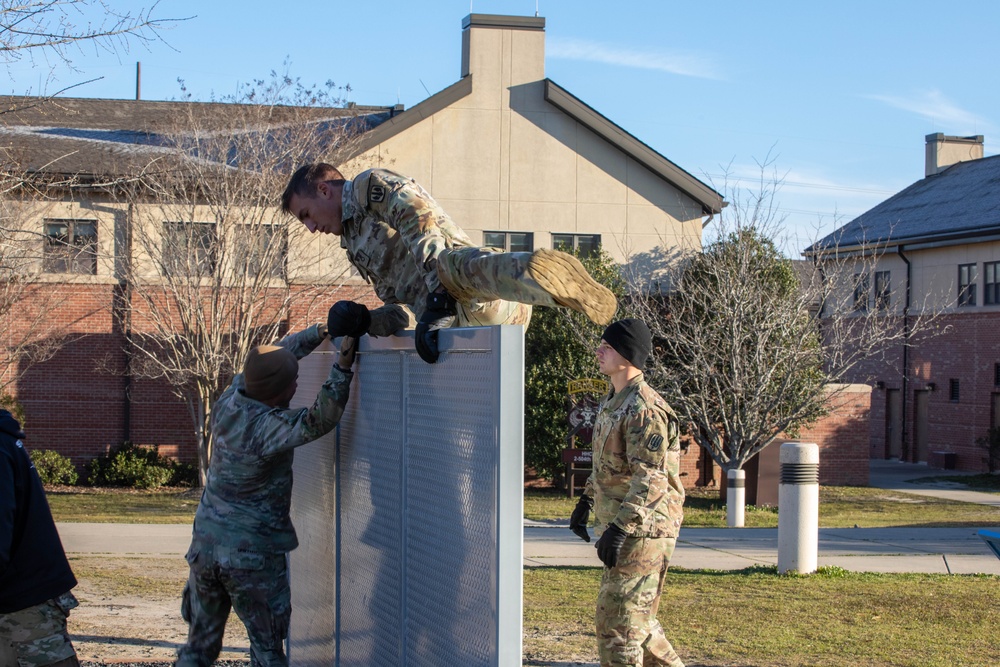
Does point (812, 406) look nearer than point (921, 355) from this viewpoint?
Yes

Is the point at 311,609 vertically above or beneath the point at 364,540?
beneath

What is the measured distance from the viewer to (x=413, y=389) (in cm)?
417

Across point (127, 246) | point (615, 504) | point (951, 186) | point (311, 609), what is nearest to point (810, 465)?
point (615, 504)

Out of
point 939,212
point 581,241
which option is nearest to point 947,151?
point 939,212

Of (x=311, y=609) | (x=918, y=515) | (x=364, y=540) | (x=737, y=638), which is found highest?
(x=364, y=540)

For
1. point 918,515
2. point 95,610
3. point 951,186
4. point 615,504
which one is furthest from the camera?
point 951,186

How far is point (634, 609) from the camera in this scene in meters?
5.41

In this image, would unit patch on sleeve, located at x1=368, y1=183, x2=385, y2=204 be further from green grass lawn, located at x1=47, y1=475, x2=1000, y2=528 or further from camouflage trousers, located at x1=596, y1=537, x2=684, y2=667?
green grass lawn, located at x1=47, y1=475, x2=1000, y2=528

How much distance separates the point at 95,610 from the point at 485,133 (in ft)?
61.9

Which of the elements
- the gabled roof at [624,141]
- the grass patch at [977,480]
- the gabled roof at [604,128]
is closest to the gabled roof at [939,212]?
the gabled roof at [604,128]

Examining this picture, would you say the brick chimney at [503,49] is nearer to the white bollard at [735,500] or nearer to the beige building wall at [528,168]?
the beige building wall at [528,168]

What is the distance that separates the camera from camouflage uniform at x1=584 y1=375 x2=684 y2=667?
5.42m

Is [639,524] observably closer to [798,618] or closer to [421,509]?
[421,509]

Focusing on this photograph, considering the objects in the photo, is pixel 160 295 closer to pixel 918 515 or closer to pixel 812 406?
pixel 812 406
